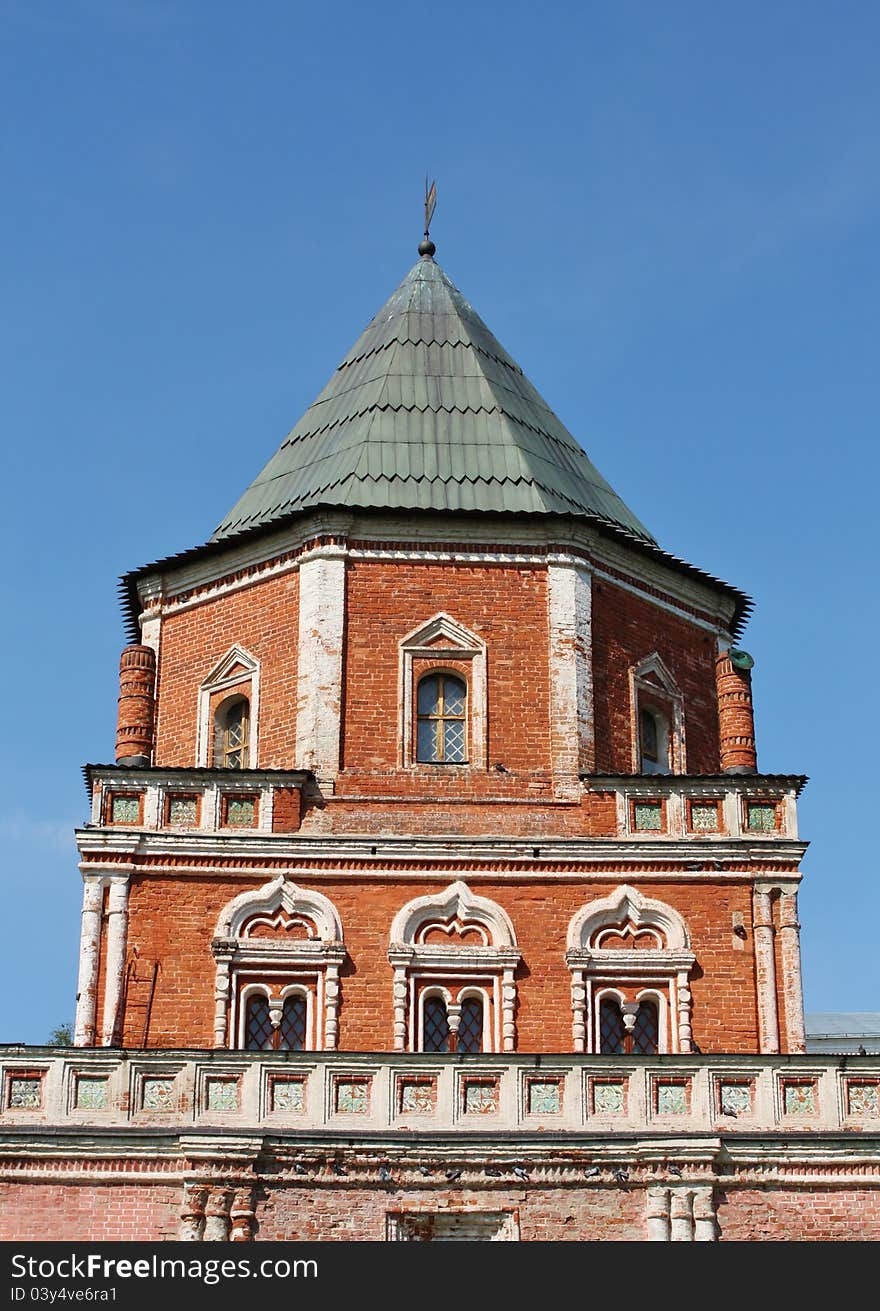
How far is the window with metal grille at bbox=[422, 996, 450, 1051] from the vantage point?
22.7m

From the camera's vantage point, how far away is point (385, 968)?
75.3 feet

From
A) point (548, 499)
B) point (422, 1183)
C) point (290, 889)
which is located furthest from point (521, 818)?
point (422, 1183)

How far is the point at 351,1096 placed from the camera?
19375 millimetres

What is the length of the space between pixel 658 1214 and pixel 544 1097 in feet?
4.87

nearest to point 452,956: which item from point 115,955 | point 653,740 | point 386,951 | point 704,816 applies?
point 386,951

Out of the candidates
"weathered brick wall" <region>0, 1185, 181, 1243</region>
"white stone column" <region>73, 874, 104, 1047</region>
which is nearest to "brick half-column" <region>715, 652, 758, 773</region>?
"white stone column" <region>73, 874, 104, 1047</region>

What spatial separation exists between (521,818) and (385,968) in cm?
238

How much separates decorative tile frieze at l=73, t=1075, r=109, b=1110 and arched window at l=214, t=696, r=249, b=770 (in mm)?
6372

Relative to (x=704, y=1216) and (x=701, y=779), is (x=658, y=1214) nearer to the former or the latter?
(x=704, y=1216)

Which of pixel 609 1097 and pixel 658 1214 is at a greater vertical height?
pixel 609 1097

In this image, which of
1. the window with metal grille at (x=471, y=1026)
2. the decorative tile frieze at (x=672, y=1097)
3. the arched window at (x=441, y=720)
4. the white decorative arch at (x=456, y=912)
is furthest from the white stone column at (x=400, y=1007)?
the decorative tile frieze at (x=672, y=1097)

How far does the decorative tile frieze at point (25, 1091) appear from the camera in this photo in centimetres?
1939
